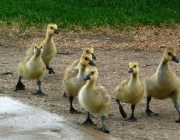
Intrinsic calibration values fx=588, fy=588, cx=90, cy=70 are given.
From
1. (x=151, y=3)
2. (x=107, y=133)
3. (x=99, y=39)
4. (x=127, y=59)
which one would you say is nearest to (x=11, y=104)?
→ (x=107, y=133)

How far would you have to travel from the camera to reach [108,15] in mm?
16859

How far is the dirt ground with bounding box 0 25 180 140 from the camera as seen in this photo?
8117 millimetres

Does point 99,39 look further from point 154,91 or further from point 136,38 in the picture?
point 154,91

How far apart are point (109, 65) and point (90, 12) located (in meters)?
4.82

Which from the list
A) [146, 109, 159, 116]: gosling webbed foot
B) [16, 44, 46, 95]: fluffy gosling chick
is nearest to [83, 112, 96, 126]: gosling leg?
[146, 109, 159, 116]: gosling webbed foot

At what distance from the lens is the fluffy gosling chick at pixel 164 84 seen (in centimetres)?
856

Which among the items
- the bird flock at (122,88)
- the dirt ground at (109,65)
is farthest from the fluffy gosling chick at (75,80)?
the dirt ground at (109,65)

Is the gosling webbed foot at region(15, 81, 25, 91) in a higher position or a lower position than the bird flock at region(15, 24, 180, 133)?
lower

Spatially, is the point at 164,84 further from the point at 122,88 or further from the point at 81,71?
the point at 81,71

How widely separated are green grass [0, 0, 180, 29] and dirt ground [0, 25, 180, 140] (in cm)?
47

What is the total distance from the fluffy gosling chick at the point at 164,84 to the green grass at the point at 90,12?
7178 mm

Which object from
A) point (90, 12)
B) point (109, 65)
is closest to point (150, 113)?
Result: point (109, 65)

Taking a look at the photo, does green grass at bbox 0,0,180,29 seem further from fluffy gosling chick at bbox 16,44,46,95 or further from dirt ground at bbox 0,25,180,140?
fluffy gosling chick at bbox 16,44,46,95

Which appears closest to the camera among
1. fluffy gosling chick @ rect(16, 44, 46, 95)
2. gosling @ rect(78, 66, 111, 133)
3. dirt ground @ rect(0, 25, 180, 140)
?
gosling @ rect(78, 66, 111, 133)
